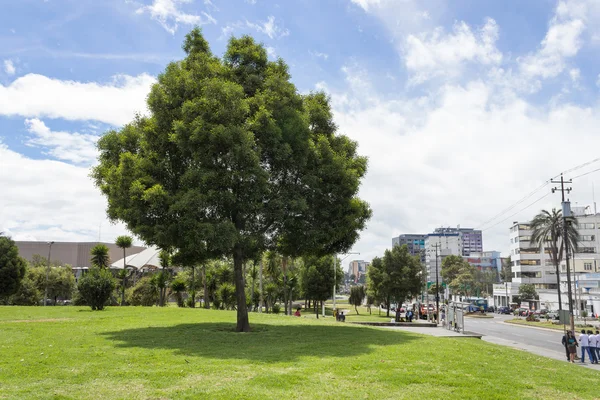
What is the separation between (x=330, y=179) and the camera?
2247cm

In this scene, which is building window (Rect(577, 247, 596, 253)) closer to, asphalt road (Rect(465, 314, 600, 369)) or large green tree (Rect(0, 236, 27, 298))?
asphalt road (Rect(465, 314, 600, 369))

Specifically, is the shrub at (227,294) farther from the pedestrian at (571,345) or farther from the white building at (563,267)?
the white building at (563,267)

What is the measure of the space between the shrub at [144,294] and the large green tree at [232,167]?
43186 millimetres

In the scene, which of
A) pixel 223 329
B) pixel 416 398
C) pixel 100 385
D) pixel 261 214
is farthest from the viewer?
pixel 223 329

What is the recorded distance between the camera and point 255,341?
61.5 feet

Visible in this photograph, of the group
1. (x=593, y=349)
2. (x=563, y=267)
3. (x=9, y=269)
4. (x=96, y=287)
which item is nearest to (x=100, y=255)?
(x=9, y=269)

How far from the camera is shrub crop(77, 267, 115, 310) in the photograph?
132ft

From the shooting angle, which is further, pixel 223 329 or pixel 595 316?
pixel 595 316

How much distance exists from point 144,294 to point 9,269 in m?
18.2

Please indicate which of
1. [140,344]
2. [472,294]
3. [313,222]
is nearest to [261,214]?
[313,222]

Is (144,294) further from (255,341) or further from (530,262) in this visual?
(530,262)

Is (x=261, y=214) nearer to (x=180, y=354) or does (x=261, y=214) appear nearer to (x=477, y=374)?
(x=180, y=354)

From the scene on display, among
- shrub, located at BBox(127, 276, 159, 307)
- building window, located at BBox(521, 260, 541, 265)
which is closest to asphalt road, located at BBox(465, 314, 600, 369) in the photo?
shrub, located at BBox(127, 276, 159, 307)

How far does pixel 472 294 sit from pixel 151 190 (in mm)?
154163
